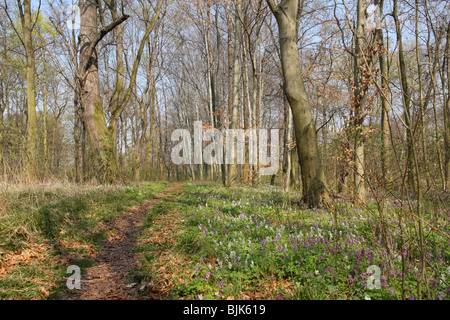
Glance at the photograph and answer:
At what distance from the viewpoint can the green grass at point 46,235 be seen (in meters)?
3.23

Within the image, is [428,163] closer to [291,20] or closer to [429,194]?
[429,194]

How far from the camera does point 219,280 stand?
3006mm

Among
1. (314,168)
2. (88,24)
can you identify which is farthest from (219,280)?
(88,24)

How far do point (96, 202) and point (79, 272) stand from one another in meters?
3.85

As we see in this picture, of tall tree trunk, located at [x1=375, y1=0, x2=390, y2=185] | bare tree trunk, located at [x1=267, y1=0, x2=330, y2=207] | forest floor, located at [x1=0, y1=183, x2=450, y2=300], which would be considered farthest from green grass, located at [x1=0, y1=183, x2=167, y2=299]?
bare tree trunk, located at [x1=267, y1=0, x2=330, y2=207]

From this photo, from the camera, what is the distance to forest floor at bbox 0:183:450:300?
2.62m

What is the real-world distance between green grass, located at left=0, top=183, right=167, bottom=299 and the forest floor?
0.02 m

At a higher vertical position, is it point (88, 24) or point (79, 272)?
point (88, 24)

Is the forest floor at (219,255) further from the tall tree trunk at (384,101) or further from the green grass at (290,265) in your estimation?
the tall tree trunk at (384,101)

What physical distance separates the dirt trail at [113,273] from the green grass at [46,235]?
221mm

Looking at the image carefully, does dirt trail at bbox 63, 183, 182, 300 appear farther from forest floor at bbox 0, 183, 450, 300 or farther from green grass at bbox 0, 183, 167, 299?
green grass at bbox 0, 183, 167, 299

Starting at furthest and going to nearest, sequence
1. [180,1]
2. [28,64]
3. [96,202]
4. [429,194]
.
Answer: [180,1], [28,64], [96,202], [429,194]

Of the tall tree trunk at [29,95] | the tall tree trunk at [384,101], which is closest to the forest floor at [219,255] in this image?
the tall tree trunk at [384,101]

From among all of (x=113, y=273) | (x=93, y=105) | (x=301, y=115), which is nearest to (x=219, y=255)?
(x=113, y=273)
